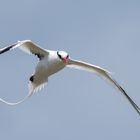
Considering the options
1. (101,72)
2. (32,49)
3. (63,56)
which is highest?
(32,49)

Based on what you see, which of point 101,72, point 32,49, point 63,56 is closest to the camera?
point 63,56

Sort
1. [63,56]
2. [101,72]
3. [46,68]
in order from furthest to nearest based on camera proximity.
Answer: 1. [101,72]
2. [46,68]
3. [63,56]

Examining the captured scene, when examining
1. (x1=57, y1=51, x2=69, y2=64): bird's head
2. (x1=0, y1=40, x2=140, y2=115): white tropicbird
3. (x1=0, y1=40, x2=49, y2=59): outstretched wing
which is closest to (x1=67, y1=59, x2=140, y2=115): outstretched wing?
(x1=0, y1=40, x2=140, y2=115): white tropicbird

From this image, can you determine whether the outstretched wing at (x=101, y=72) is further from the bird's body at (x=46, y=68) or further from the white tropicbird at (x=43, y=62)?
the bird's body at (x=46, y=68)

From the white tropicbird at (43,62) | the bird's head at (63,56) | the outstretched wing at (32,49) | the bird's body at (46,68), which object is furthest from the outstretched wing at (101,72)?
the bird's head at (63,56)

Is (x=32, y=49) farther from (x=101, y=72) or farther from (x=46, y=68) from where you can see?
(x=101, y=72)

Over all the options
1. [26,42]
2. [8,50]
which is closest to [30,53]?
[26,42]

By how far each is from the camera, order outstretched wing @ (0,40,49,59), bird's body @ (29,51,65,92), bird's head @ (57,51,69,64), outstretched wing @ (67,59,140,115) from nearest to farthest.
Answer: bird's head @ (57,51,69,64)
bird's body @ (29,51,65,92)
outstretched wing @ (0,40,49,59)
outstretched wing @ (67,59,140,115)

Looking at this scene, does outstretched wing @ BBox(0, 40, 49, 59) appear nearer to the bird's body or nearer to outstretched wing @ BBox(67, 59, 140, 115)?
the bird's body

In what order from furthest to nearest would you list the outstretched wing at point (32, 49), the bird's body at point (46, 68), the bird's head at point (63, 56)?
the outstretched wing at point (32, 49)
the bird's body at point (46, 68)
the bird's head at point (63, 56)

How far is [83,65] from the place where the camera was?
141ft

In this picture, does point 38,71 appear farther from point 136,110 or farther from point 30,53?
point 136,110

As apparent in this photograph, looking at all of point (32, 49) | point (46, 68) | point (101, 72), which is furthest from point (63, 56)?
point (101, 72)

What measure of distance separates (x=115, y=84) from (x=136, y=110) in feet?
7.12
